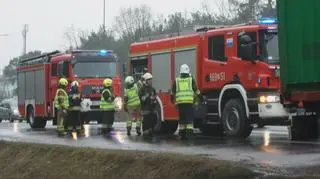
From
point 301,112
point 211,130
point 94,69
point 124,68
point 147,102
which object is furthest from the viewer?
point 94,69

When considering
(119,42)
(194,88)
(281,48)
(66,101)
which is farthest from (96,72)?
(119,42)

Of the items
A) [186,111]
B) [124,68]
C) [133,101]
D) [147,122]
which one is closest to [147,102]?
[147,122]

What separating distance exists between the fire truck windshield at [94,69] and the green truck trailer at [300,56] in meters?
13.5

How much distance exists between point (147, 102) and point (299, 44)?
762cm

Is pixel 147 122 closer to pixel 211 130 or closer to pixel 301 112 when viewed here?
pixel 211 130

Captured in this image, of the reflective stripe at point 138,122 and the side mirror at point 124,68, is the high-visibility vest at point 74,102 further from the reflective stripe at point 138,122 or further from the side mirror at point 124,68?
the side mirror at point 124,68

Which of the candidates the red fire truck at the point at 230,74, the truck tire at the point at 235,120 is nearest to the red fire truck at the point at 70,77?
the red fire truck at the point at 230,74

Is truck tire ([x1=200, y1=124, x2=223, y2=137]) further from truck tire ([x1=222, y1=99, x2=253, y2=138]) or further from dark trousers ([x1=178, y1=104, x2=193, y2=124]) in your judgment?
dark trousers ([x1=178, y1=104, x2=193, y2=124])

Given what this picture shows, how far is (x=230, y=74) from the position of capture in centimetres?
1623

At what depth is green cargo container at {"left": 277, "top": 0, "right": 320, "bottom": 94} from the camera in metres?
10.5

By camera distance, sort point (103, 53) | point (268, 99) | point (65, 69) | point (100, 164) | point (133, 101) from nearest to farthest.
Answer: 1. point (100, 164)
2. point (268, 99)
3. point (133, 101)
4. point (65, 69)
5. point (103, 53)

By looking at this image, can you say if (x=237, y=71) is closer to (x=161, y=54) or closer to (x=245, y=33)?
(x=245, y=33)

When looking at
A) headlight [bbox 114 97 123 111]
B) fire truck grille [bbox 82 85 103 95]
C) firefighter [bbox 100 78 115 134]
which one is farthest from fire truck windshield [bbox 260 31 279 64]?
fire truck grille [bbox 82 85 103 95]

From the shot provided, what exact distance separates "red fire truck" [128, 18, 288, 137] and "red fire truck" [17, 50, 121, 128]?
4.89m
